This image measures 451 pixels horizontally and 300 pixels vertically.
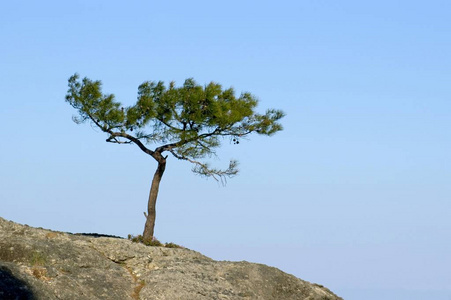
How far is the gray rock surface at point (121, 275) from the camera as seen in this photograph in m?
22.2

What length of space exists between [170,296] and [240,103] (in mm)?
19694

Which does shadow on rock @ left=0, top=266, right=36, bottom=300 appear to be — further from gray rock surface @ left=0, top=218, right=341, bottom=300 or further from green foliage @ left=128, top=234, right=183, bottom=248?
green foliage @ left=128, top=234, right=183, bottom=248

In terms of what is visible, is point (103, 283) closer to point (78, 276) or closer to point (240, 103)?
point (78, 276)

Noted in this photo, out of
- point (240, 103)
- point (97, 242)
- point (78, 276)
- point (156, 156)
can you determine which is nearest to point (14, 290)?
point (78, 276)

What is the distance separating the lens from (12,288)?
20.9m

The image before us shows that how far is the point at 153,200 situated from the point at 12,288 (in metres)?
19.1

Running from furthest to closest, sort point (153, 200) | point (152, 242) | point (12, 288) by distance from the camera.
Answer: point (153, 200) < point (152, 242) < point (12, 288)

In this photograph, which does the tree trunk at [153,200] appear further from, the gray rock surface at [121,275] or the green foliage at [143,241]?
the gray rock surface at [121,275]

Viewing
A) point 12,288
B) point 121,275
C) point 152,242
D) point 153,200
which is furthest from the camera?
point 153,200

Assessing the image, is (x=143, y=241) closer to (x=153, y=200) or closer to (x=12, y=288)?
(x=153, y=200)

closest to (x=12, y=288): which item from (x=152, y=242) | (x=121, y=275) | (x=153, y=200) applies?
(x=121, y=275)

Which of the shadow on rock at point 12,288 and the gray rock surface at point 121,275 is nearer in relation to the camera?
the shadow on rock at point 12,288

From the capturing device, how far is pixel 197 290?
24.9m

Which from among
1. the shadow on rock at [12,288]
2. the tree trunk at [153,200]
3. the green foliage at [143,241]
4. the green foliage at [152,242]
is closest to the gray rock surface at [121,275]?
the shadow on rock at [12,288]
